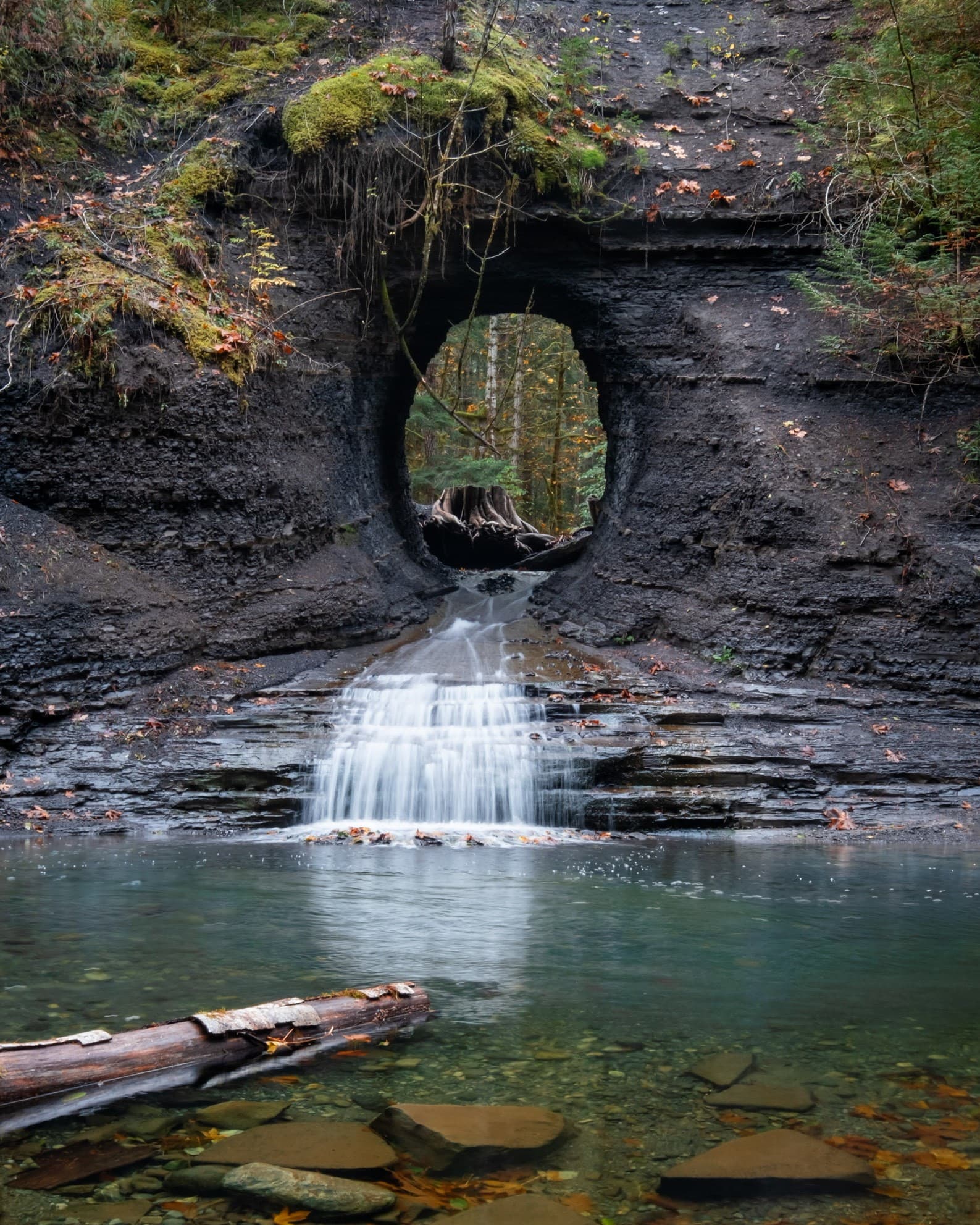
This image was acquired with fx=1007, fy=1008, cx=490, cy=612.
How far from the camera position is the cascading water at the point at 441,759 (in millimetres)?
10406

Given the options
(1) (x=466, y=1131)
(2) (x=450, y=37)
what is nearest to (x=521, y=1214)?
(1) (x=466, y=1131)

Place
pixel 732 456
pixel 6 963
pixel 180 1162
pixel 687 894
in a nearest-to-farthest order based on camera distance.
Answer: pixel 180 1162
pixel 6 963
pixel 687 894
pixel 732 456

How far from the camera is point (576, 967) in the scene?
543cm

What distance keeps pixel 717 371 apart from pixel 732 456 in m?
1.39

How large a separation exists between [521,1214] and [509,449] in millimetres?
26616

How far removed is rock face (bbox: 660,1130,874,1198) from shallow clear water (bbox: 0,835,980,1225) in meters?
0.08

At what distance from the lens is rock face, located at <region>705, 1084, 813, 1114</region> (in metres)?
3.55

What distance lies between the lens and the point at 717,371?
14414 mm

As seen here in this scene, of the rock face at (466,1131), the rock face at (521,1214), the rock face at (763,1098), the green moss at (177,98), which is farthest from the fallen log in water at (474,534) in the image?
the rock face at (521,1214)

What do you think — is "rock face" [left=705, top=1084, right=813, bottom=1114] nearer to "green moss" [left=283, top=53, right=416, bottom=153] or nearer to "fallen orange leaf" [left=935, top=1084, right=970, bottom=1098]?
"fallen orange leaf" [left=935, top=1084, right=970, bottom=1098]

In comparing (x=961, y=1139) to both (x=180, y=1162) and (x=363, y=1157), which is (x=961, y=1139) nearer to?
(x=363, y=1157)

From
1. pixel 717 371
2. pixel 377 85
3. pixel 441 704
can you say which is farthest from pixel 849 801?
pixel 377 85

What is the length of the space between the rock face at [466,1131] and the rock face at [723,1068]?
0.70 meters

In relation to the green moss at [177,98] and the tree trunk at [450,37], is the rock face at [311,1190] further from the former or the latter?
the green moss at [177,98]
